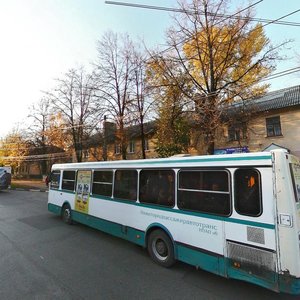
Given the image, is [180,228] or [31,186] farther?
[31,186]

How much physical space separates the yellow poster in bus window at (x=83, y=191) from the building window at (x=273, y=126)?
1620 cm

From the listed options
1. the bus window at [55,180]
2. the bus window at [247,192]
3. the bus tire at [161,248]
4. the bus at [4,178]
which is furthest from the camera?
the bus at [4,178]

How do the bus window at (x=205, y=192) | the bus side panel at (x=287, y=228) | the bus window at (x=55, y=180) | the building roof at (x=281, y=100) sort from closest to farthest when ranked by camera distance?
the bus side panel at (x=287, y=228) → the bus window at (x=205, y=192) → the bus window at (x=55, y=180) → the building roof at (x=281, y=100)

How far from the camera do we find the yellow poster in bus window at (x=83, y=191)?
9069 millimetres

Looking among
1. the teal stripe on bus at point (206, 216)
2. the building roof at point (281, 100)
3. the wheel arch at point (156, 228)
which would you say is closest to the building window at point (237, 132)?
the building roof at point (281, 100)

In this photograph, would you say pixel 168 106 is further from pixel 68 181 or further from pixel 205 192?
pixel 205 192

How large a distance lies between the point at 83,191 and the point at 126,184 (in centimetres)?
262

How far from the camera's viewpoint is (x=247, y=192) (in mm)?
4594

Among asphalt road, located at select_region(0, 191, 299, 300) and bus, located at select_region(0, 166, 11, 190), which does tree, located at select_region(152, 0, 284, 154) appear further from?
bus, located at select_region(0, 166, 11, 190)

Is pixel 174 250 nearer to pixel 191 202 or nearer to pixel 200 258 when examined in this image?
pixel 200 258

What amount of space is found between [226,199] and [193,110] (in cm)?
1432

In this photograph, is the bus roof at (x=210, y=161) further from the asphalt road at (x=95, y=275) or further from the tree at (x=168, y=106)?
the tree at (x=168, y=106)

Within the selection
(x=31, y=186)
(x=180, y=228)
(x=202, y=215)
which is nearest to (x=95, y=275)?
(x=180, y=228)

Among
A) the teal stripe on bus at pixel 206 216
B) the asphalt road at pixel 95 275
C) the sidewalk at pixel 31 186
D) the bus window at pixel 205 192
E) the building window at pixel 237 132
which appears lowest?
the asphalt road at pixel 95 275
